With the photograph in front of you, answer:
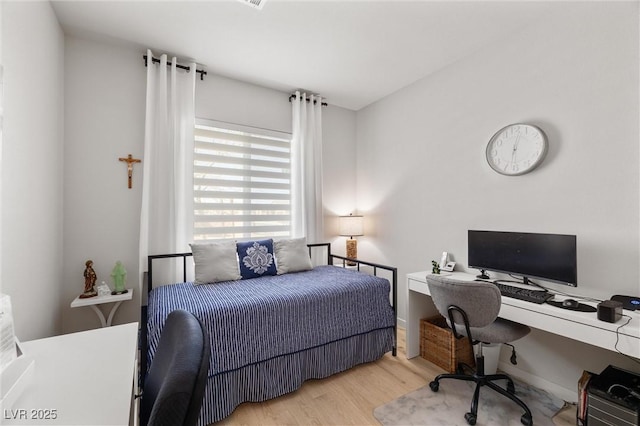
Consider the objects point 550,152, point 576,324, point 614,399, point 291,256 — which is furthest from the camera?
point 291,256

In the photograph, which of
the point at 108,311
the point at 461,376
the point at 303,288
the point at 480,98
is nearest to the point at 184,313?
the point at 303,288

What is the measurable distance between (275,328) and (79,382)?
1.18 metres

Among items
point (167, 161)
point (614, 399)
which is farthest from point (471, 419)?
point (167, 161)

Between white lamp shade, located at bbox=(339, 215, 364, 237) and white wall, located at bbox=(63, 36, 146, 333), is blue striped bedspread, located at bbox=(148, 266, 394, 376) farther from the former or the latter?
white lamp shade, located at bbox=(339, 215, 364, 237)

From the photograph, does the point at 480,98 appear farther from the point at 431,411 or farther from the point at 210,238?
A: the point at 210,238

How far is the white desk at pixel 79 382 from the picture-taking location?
700mm

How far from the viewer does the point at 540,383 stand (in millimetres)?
2037

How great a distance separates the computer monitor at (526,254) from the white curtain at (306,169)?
1677 millimetres

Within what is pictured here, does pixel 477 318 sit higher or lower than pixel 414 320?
higher

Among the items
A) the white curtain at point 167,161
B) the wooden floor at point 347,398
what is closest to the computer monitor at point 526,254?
the wooden floor at point 347,398

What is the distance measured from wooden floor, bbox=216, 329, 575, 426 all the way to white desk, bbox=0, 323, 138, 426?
102cm

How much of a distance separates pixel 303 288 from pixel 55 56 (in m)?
2.48

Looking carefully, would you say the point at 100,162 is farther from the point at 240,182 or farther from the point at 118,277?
the point at 240,182

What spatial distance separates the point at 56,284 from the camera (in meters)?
2.11
